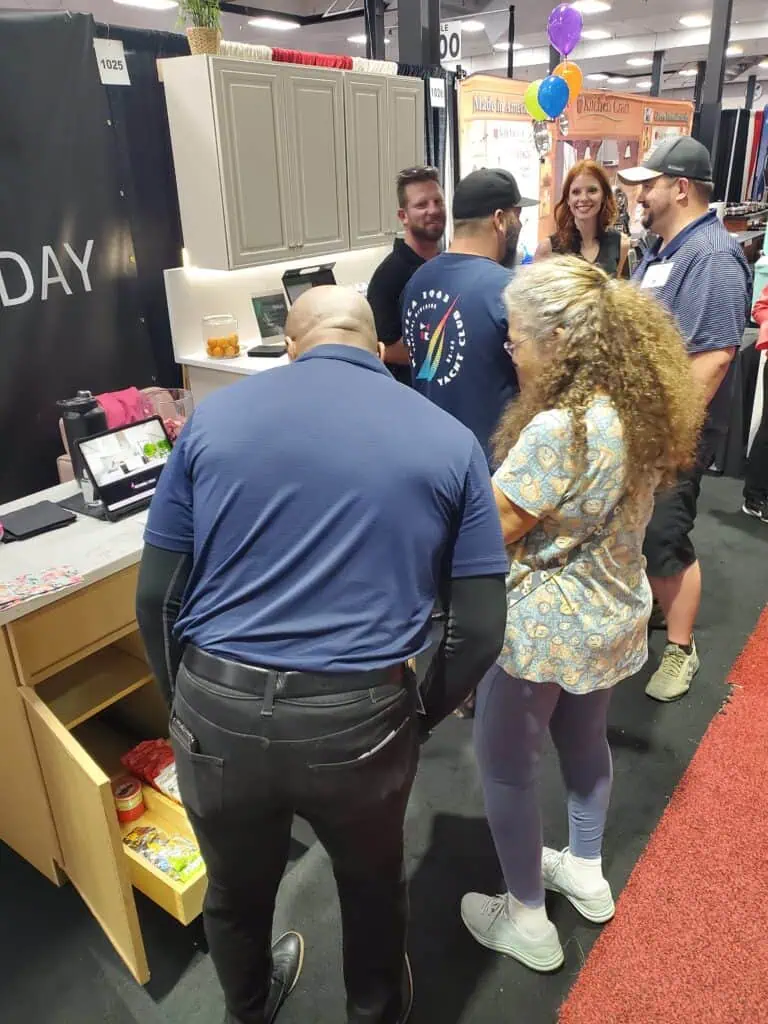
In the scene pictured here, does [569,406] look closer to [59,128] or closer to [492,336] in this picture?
[492,336]

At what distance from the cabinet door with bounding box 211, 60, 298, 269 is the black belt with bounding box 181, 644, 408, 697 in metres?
2.31

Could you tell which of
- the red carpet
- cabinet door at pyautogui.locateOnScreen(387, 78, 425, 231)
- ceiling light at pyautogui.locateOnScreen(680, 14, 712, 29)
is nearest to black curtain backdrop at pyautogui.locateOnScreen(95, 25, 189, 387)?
cabinet door at pyautogui.locateOnScreen(387, 78, 425, 231)

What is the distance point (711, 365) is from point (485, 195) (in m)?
0.85

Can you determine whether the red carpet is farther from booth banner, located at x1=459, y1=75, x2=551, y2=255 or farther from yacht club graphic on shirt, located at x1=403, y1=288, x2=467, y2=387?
booth banner, located at x1=459, y1=75, x2=551, y2=255

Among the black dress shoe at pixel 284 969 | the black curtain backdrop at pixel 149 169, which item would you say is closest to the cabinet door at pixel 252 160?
the black curtain backdrop at pixel 149 169

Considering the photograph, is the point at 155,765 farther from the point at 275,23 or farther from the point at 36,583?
the point at 275,23

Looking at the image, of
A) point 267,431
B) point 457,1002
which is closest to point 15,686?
point 267,431

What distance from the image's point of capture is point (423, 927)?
174cm

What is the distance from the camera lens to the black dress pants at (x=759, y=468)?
3662 mm

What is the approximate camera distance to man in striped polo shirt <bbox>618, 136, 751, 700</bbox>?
2.21 meters

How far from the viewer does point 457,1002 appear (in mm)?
1573

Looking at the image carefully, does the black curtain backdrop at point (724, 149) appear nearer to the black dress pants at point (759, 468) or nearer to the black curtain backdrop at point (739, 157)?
the black curtain backdrop at point (739, 157)

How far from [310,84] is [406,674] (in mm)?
2863

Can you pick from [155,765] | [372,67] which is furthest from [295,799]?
[372,67]
